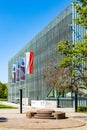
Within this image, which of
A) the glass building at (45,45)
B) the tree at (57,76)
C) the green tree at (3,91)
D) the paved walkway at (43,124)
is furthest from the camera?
the green tree at (3,91)

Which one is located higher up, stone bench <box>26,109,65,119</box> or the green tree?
the green tree

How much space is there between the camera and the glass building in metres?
68.9

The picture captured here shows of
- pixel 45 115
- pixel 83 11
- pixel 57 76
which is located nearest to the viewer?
pixel 83 11

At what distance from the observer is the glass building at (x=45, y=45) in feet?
226

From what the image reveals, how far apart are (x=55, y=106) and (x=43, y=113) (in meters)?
32.7

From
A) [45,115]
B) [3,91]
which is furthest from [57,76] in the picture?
[3,91]

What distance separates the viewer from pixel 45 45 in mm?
89812

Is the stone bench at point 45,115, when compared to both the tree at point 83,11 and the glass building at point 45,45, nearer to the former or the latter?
the tree at point 83,11

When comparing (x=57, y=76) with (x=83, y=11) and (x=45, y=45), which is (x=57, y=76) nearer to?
(x=45, y=45)

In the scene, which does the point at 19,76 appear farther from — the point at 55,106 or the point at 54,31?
the point at 55,106

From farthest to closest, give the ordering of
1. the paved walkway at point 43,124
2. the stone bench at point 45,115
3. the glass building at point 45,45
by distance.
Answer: the glass building at point 45,45 < the stone bench at point 45,115 < the paved walkway at point 43,124

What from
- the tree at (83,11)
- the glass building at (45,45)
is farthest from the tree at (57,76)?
the tree at (83,11)

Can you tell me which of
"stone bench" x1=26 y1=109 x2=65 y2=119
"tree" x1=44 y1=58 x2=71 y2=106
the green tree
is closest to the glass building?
"tree" x1=44 y1=58 x2=71 y2=106

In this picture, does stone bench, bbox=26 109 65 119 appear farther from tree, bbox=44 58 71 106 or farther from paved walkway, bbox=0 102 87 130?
tree, bbox=44 58 71 106
